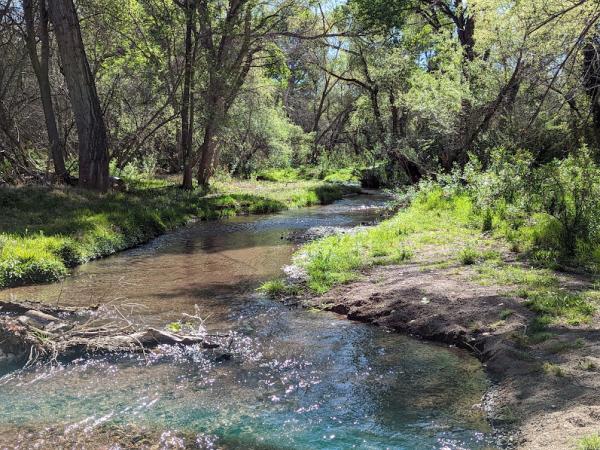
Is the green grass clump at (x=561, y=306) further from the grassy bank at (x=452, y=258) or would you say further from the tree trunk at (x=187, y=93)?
the tree trunk at (x=187, y=93)

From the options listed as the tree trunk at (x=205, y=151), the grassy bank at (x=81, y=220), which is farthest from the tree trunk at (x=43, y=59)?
the tree trunk at (x=205, y=151)

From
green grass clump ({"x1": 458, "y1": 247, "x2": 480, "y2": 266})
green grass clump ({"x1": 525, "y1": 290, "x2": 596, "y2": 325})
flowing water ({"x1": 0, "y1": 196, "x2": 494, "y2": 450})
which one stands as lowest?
flowing water ({"x1": 0, "y1": 196, "x2": 494, "y2": 450})

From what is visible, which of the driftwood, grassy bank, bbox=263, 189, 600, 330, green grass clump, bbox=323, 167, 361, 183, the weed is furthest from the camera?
green grass clump, bbox=323, 167, 361, 183

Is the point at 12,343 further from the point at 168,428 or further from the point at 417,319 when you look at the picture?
the point at 417,319

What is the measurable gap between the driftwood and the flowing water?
20 cm

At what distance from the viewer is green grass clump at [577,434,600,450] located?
3.71 m

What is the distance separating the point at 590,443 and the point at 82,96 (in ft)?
53.5

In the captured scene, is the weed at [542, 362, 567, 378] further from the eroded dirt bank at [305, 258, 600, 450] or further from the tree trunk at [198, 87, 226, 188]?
the tree trunk at [198, 87, 226, 188]

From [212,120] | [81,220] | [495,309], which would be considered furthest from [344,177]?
[495,309]

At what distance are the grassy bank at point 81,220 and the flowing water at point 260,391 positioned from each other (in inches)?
92.4

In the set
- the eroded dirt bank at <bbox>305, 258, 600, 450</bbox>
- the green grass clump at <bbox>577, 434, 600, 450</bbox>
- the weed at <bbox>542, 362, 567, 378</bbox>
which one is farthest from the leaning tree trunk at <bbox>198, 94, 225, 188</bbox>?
the green grass clump at <bbox>577, 434, 600, 450</bbox>

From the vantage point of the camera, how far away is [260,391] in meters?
5.31

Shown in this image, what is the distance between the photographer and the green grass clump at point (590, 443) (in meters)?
3.71

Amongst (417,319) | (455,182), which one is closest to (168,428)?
(417,319)
